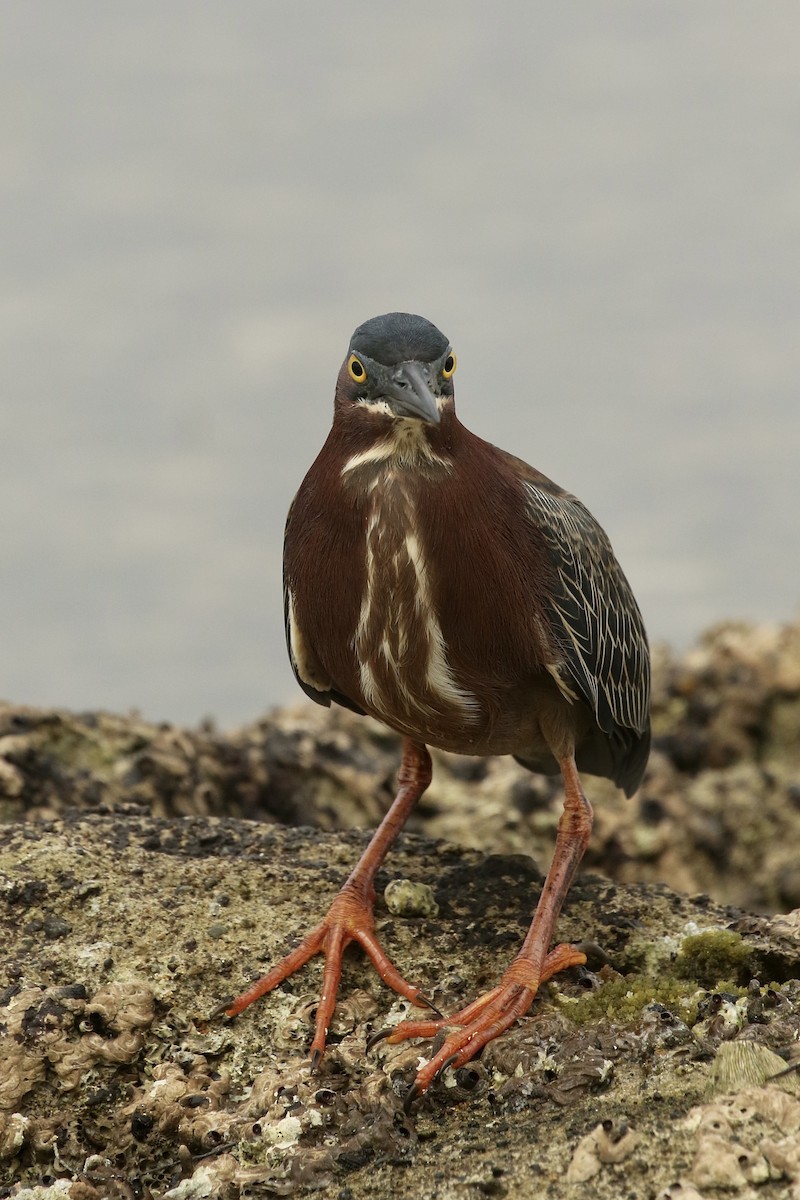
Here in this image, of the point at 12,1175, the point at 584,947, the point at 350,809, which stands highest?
the point at 350,809

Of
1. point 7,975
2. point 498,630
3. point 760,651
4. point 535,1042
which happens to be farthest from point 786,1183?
point 760,651

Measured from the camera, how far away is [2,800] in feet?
23.6

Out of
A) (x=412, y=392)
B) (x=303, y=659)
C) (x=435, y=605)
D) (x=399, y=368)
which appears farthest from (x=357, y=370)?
(x=303, y=659)

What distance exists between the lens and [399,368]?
502 centimetres

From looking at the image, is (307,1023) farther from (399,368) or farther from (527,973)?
(399,368)

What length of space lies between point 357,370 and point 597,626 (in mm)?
1580

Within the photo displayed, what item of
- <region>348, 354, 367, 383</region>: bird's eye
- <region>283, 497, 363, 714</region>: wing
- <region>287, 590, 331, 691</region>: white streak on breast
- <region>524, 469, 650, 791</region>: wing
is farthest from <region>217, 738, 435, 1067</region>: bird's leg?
<region>348, 354, 367, 383</region>: bird's eye

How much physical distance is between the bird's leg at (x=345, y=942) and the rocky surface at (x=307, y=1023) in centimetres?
7

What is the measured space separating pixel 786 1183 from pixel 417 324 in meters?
3.16

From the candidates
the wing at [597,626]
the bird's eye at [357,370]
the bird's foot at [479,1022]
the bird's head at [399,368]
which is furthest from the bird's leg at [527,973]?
the bird's eye at [357,370]

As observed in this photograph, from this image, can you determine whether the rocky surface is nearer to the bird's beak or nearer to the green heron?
the green heron

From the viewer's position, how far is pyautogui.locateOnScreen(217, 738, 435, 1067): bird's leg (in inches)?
205

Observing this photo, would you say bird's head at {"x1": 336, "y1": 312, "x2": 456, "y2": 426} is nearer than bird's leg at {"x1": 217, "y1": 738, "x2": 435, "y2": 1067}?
Yes

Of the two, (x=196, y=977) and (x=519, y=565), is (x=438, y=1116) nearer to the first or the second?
(x=196, y=977)
